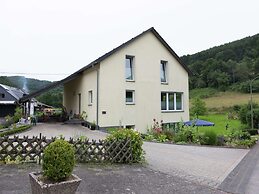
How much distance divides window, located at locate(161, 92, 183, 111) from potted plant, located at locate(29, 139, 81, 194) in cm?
1920

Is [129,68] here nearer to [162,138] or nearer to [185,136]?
[162,138]

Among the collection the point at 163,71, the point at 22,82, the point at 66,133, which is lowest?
the point at 66,133

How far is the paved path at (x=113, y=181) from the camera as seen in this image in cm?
581

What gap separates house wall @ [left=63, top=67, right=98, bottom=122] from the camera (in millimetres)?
20419

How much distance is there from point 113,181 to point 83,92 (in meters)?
16.9

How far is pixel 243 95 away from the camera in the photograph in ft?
187

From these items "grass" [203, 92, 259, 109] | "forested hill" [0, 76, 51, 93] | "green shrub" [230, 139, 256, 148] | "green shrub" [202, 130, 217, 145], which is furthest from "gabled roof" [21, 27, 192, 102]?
"forested hill" [0, 76, 51, 93]

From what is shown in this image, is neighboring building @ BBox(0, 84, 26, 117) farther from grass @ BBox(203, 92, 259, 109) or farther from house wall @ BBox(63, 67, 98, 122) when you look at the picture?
grass @ BBox(203, 92, 259, 109)

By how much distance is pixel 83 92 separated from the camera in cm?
2277

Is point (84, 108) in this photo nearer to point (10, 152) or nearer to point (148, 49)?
point (148, 49)

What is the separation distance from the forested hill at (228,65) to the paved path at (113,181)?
53.3 m

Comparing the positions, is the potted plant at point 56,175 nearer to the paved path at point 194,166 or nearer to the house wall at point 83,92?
the paved path at point 194,166

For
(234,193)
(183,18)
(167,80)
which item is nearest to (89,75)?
(167,80)

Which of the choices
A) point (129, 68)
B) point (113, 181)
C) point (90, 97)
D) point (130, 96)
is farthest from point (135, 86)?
point (113, 181)
